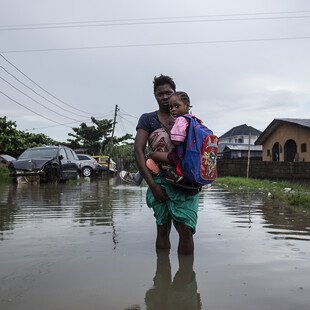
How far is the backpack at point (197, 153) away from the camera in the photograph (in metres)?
3.15

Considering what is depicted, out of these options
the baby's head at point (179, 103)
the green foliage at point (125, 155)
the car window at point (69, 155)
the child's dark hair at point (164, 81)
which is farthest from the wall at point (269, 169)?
the baby's head at point (179, 103)

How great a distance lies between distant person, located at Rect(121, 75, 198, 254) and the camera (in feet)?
11.1

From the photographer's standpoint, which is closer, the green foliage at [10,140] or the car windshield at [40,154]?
the car windshield at [40,154]

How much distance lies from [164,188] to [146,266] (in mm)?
645

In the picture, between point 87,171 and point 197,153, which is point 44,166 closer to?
point 87,171

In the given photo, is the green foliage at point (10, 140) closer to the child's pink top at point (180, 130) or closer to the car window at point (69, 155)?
the car window at point (69, 155)

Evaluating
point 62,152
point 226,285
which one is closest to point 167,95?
point 226,285

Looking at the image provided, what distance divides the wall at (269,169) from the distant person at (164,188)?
21710 millimetres

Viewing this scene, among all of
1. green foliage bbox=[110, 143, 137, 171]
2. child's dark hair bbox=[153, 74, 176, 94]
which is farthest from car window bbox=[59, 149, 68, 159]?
green foliage bbox=[110, 143, 137, 171]

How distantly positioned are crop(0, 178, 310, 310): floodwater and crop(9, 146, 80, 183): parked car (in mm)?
8724

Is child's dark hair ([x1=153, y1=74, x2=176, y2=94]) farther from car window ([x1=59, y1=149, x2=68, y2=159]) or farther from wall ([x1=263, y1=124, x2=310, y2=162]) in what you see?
wall ([x1=263, y1=124, x2=310, y2=162])

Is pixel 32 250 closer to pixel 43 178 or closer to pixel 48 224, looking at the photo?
pixel 48 224

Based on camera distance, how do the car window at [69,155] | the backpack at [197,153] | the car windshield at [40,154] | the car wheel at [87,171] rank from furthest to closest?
the car wheel at [87,171], the car window at [69,155], the car windshield at [40,154], the backpack at [197,153]

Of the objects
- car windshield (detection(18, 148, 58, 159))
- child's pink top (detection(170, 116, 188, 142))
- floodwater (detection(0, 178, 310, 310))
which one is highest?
car windshield (detection(18, 148, 58, 159))
